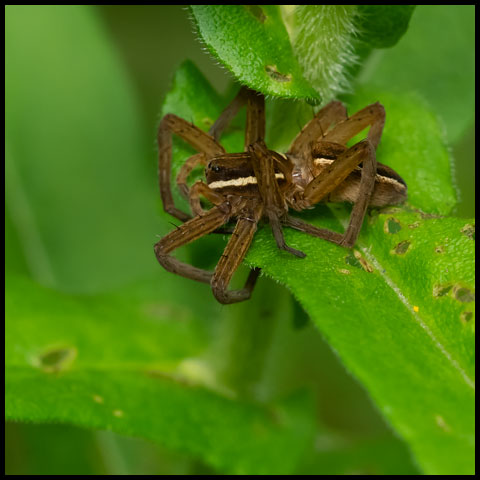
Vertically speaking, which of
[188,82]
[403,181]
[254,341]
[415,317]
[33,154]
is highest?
[188,82]

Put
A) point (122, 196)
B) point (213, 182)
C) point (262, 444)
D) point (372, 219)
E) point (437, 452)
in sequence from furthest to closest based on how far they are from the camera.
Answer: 1. point (122, 196)
2. point (262, 444)
3. point (213, 182)
4. point (372, 219)
5. point (437, 452)

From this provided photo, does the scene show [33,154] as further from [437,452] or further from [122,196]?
[437,452]

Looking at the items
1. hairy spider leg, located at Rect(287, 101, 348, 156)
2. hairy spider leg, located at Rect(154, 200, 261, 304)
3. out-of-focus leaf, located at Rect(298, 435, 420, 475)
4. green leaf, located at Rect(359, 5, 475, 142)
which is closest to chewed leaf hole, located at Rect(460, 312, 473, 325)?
hairy spider leg, located at Rect(154, 200, 261, 304)

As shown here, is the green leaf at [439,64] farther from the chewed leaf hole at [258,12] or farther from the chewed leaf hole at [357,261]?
the chewed leaf hole at [357,261]

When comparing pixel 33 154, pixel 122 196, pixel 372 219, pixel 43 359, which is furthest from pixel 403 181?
pixel 33 154

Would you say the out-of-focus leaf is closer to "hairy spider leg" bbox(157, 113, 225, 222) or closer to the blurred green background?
the blurred green background

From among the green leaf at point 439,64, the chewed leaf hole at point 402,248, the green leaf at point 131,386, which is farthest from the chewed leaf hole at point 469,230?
the green leaf at point 131,386
